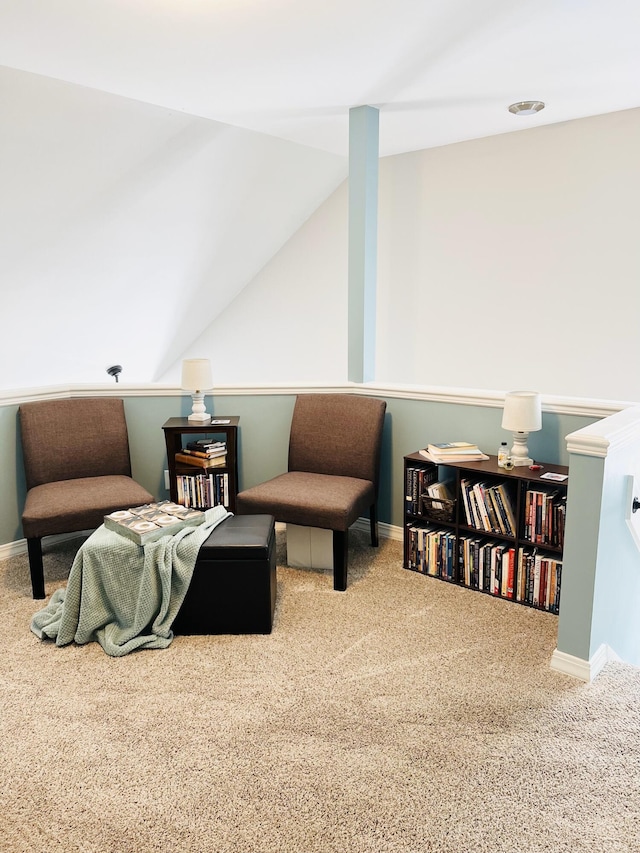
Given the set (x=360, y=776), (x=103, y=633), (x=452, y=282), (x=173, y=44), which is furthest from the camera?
(x=452, y=282)

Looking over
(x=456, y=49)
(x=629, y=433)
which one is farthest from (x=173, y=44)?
(x=629, y=433)

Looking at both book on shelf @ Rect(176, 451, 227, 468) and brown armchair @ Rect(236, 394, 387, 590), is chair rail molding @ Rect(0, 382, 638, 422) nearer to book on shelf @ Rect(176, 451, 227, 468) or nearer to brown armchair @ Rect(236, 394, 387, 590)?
brown armchair @ Rect(236, 394, 387, 590)

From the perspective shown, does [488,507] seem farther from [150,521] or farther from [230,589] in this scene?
[150,521]

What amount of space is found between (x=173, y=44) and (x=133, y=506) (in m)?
2.07

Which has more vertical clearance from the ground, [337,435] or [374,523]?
[337,435]

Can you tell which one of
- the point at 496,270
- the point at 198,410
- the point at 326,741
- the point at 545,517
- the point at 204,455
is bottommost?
the point at 326,741

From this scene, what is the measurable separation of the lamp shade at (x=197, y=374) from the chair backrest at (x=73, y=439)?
0.43m

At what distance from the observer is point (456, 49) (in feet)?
9.45

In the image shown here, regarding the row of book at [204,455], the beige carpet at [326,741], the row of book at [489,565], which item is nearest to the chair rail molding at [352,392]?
the row of book at [204,455]

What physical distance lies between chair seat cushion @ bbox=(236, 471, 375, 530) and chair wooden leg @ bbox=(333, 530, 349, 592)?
0.17 feet

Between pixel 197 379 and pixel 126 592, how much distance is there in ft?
4.36

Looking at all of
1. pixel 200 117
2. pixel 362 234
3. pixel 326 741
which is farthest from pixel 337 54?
pixel 326 741

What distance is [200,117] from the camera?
4035mm

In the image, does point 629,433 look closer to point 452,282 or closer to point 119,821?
point 119,821
